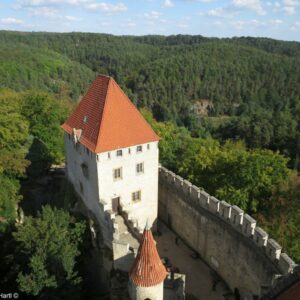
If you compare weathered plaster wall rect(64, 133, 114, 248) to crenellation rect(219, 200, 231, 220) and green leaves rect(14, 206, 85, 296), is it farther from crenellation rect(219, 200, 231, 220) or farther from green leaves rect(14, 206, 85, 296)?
crenellation rect(219, 200, 231, 220)

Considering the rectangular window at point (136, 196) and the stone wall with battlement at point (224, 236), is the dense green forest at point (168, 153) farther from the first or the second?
the rectangular window at point (136, 196)

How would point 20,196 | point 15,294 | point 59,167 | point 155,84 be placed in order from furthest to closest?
point 155,84 < point 59,167 < point 20,196 < point 15,294

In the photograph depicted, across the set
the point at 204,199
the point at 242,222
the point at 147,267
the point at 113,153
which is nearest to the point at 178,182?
the point at 204,199

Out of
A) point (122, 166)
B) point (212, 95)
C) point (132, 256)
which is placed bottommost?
point (212, 95)

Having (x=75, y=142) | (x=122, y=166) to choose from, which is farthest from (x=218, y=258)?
(x=75, y=142)

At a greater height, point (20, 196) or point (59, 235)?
point (59, 235)

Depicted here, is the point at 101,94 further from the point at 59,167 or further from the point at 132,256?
the point at 59,167

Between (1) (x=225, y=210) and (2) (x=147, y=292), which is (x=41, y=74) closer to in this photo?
(1) (x=225, y=210)

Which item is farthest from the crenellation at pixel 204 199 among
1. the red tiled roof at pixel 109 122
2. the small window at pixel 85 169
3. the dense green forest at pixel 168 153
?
the small window at pixel 85 169
